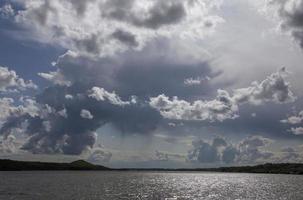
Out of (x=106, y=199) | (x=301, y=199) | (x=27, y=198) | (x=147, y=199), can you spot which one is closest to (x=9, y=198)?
(x=27, y=198)

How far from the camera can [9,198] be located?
115 meters

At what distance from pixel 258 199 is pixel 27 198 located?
229 ft

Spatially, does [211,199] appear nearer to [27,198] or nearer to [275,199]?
[275,199]

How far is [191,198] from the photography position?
127 metres

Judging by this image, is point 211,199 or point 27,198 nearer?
point 27,198

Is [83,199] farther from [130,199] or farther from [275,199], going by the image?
[275,199]

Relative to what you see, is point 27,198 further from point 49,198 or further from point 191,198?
point 191,198

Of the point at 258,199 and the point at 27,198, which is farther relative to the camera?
the point at 258,199

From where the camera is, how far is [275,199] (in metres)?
126

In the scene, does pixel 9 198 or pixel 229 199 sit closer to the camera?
pixel 9 198

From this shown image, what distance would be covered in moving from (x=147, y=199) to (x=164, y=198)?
265 inches

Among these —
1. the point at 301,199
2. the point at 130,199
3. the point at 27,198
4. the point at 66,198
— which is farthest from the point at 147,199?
the point at 301,199

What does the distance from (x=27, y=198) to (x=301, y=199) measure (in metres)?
80.7

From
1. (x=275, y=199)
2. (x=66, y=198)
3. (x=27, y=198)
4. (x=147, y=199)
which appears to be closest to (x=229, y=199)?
(x=275, y=199)
